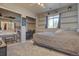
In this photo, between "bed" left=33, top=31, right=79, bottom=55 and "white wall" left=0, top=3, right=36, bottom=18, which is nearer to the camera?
"white wall" left=0, top=3, right=36, bottom=18

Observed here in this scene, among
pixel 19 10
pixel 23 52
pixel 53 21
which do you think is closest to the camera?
pixel 19 10

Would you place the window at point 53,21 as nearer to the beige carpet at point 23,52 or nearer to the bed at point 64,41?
the bed at point 64,41

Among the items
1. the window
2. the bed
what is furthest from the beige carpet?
the window

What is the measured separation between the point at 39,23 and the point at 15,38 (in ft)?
2.12

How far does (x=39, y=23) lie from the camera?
192cm

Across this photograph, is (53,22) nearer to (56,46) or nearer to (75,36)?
(75,36)

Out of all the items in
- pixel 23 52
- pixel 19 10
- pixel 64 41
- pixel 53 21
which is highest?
pixel 19 10

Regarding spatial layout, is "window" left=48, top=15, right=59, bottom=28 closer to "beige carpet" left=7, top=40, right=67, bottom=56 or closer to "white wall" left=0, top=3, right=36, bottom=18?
"white wall" left=0, top=3, right=36, bottom=18

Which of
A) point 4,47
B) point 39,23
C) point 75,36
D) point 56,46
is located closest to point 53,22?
point 39,23

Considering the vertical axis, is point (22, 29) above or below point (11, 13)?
below

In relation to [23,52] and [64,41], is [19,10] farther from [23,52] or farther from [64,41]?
[64,41]

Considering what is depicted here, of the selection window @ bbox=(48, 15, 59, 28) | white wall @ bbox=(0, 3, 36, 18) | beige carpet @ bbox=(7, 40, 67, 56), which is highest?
white wall @ bbox=(0, 3, 36, 18)

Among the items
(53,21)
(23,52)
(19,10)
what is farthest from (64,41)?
(19,10)

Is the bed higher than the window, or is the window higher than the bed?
the window
